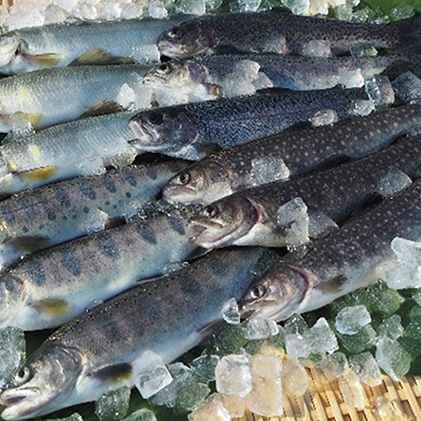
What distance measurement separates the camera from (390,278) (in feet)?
9.16

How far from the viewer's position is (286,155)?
3.14 metres

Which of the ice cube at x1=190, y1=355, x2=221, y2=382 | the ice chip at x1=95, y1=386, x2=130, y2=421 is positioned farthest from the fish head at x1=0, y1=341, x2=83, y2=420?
the ice cube at x1=190, y1=355, x2=221, y2=382

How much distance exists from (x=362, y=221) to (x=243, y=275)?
0.59m

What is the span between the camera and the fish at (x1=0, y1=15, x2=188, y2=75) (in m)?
3.80

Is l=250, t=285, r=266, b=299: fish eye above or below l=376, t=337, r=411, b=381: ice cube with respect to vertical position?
above

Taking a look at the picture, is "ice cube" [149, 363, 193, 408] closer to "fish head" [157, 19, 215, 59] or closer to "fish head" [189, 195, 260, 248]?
"fish head" [189, 195, 260, 248]

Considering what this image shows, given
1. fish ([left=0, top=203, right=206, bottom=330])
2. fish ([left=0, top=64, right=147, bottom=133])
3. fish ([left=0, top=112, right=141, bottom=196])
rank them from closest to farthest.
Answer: fish ([left=0, top=203, right=206, bottom=330]) → fish ([left=0, top=112, right=141, bottom=196]) → fish ([left=0, top=64, right=147, bottom=133])

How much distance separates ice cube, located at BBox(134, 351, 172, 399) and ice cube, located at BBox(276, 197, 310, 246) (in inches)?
Result: 30.8

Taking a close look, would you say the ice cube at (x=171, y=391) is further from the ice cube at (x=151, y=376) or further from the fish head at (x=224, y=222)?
the fish head at (x=224, y=222)

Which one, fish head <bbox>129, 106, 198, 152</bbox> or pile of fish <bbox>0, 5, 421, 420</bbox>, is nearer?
pile of fish <bbox>0, 5, 421, 420</bbox>

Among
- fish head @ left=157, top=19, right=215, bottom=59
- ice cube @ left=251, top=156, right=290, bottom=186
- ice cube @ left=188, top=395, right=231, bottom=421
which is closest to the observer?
ice cube @ left=188, top=395, right=231, bottom=421

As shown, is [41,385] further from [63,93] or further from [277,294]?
[63,93]

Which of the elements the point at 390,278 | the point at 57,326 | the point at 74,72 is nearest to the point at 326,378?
the point at 390,278

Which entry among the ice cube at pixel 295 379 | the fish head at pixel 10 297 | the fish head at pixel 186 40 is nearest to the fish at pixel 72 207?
the fish head at pixel 10 297
